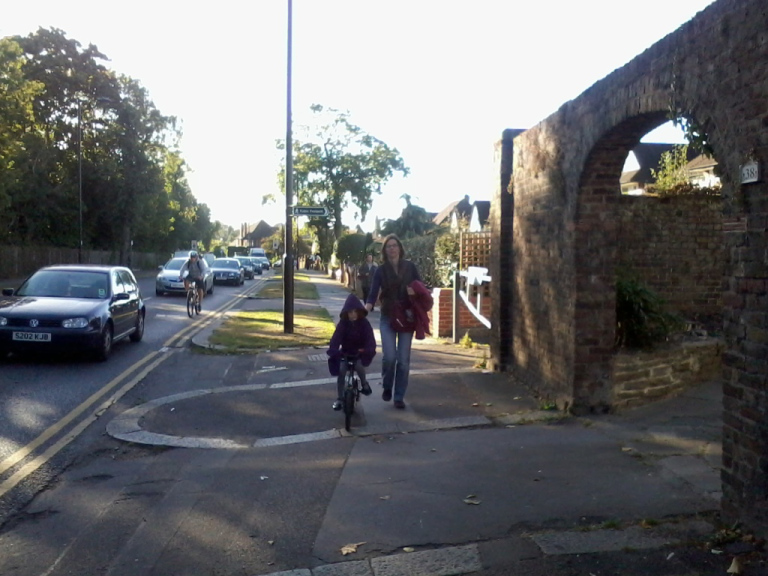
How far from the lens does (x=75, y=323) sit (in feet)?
38.3

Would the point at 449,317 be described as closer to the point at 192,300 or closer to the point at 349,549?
the point at 192,300

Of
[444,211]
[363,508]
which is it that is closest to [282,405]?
[363,508]

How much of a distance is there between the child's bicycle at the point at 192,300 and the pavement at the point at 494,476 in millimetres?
11738

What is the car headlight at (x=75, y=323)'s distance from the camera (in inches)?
456

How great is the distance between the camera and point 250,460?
22.4 ft

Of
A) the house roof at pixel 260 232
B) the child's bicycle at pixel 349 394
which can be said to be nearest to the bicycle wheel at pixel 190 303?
the child's bicycle at pixel 349 394

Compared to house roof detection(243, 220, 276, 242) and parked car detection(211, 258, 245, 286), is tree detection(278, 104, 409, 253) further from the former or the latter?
house roof detection(243, 220, 276, 242)

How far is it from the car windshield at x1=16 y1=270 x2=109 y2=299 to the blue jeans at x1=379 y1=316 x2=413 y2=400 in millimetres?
6378

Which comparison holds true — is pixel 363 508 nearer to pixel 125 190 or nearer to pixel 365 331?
pixel 365 331

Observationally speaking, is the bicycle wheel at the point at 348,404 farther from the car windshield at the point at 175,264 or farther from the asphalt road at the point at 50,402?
the car windshield at the point at 175,264

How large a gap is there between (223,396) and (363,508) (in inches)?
180

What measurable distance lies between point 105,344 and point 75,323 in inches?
27.5

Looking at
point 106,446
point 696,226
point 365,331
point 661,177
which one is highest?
point 661,177

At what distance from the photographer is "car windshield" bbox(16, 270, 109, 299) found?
42.4 ft
